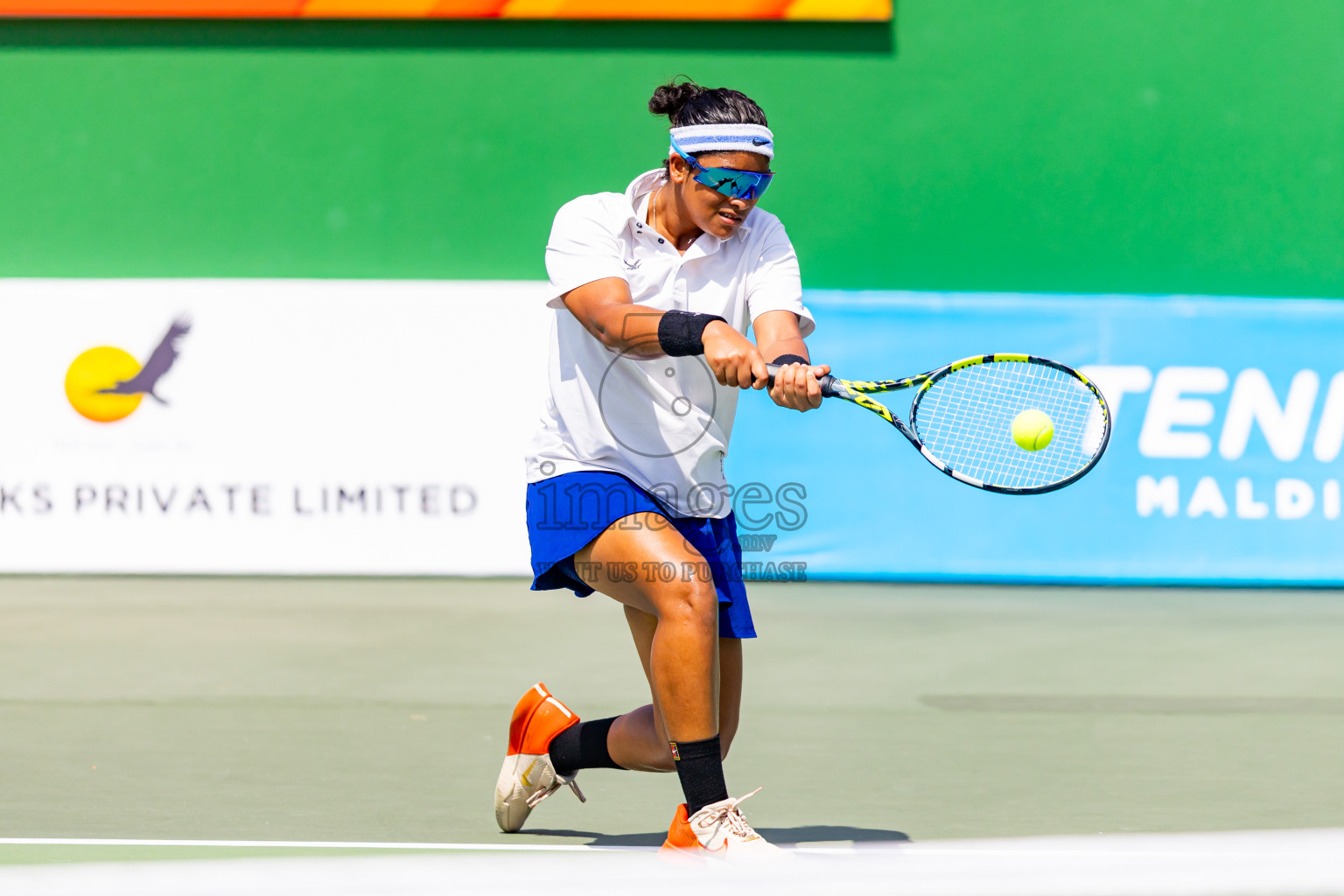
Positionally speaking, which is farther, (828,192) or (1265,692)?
(828,192)

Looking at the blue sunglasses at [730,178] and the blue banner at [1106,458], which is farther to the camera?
the blue banner at [1106,458]

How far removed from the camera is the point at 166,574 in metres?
7.89

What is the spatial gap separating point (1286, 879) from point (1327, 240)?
8456 millimetres

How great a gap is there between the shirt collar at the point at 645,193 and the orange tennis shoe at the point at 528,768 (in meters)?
1.18

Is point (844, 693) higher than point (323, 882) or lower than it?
lower

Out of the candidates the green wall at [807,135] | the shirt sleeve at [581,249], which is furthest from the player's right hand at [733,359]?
the green wall at [807,135]

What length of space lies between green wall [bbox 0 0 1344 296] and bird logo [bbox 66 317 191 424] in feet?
4.72

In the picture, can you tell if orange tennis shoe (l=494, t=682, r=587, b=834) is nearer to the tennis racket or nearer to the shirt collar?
the shirt collar

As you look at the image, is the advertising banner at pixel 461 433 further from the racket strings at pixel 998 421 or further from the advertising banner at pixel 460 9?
the racket strings at pixel 998 421

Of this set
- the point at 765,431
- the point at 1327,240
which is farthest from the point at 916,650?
the point at 1327,240

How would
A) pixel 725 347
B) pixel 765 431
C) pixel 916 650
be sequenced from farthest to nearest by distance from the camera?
pixel 765 431 < pixel 916 650 < pixel 725 347

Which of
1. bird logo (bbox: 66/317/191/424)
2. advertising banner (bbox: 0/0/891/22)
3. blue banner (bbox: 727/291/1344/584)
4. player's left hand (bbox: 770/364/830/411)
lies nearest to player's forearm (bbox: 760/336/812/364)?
player's left hand (bbox: 770/364/830/411)

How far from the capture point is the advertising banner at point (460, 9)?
8984 millimetres

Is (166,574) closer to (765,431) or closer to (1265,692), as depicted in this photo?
(765,431)
